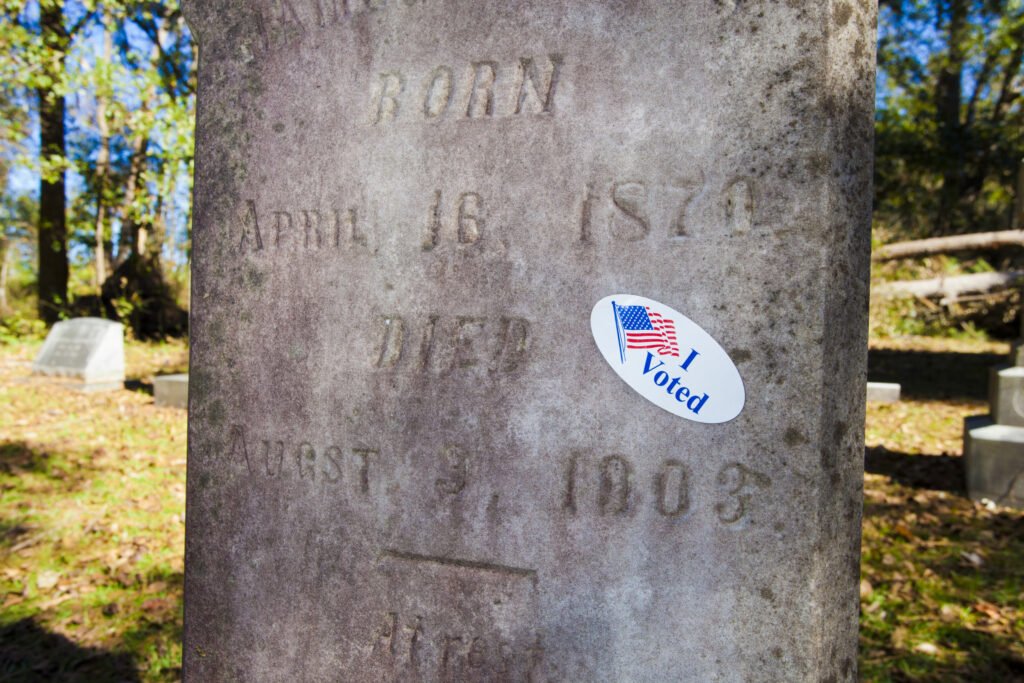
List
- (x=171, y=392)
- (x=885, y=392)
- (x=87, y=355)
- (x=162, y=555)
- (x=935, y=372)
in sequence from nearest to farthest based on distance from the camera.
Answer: (x=162, y=555) → (x=885, y=392) → (x=171, y=392) → (x=87, y=355) → (x=935, y=372)

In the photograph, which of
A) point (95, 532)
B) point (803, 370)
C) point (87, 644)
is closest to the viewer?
point (803, 370)

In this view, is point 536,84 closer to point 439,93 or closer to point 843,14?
point 439,93

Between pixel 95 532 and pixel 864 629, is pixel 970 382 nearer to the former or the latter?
pixel 864 629

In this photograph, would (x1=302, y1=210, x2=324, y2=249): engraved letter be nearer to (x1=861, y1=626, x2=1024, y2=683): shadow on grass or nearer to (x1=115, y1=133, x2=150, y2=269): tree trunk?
(x1=861, y1=626, x2=1024, y2=683): shadow on grass

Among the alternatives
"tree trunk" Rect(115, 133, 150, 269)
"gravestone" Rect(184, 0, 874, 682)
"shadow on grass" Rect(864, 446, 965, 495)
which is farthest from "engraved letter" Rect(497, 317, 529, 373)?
"tree trunk" Rect(115, 133, 150, 269)

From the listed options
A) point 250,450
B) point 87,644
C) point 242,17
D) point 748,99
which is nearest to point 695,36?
point 748,99

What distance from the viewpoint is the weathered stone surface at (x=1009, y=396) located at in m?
4.98

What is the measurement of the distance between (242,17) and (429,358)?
3.05 ft

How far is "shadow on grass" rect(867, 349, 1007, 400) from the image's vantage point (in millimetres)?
8203

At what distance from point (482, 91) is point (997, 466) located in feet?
15.6

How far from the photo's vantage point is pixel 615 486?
142 centimetres

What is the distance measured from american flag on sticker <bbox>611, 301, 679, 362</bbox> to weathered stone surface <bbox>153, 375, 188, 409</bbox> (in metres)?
7.48

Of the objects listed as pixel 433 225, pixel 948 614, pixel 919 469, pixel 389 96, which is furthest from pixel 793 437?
pixel 919 469

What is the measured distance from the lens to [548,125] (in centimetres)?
147
